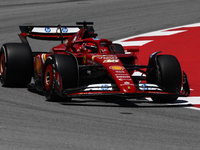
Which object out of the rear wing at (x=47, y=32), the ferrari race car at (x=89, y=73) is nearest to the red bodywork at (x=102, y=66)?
the ferrari race car at (x=89, y=73)

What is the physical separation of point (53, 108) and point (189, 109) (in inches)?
86.7

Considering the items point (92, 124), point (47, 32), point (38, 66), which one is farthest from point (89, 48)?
point (92, 124)

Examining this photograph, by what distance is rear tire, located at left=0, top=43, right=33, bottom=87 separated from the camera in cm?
941

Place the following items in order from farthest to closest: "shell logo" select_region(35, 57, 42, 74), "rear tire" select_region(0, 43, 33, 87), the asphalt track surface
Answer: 1. "rear tire" select_region(0, 43, 33, 87)
2. "shell logo" select_region(35, 57, 42, 74)
3. the asphalt track surface

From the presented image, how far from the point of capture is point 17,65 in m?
9.41

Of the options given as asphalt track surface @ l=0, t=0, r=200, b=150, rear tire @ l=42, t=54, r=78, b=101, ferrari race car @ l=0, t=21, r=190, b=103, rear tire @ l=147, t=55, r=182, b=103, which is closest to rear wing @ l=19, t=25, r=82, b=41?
ferrari race car @ l=0, t=21, r=190, b=103

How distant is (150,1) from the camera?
23.7 m

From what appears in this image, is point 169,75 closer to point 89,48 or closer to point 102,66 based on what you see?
point 102,66

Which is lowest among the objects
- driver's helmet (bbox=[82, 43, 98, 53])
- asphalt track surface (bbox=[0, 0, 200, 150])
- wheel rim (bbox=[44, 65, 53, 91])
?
asphalt track surface (bbox=[0, 0, 200, 150])

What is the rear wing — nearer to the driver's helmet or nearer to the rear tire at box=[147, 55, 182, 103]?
the driver's helmet

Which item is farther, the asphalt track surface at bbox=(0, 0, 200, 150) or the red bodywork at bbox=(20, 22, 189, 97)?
the red bodywork at bbox=(20, 22, 189, 97)

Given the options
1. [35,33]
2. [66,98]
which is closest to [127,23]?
[35,33]

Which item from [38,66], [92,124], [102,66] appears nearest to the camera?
[92,124]

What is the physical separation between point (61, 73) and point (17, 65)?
1.82 meters
